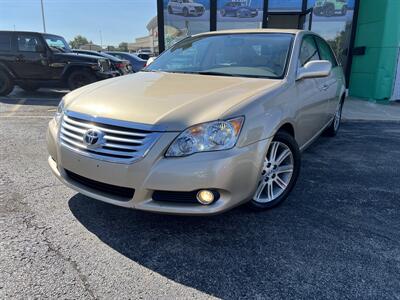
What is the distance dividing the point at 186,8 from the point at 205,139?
349 inches

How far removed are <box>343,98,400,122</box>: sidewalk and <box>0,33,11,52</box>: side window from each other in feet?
29.0

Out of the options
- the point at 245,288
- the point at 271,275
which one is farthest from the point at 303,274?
the point at 245,288

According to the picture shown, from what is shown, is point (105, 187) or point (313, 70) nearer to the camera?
point (105, 187)

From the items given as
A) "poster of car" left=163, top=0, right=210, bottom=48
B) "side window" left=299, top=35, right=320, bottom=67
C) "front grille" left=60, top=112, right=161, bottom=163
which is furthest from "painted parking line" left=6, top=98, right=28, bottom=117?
"side window" left=299, top=35, right=320, bottom=67

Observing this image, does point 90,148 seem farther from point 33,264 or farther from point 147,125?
point 33,264

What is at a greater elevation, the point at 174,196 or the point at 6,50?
the point at 6,50

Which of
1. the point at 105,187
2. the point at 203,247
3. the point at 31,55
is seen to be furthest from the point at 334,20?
the point at 105,187

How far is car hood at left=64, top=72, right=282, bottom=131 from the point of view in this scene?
2.46 metres

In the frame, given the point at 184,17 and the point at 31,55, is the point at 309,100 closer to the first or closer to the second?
the point at 184,17

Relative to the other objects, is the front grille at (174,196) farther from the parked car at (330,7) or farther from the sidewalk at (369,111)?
the parked car at (330,7)

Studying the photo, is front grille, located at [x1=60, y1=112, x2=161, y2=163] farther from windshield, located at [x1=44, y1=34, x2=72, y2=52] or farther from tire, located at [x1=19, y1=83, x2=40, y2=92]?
tire, located at [x1=19, y1=83, x2=40, y2=92]

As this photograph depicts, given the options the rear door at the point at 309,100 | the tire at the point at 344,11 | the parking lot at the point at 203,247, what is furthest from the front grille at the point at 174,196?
the tire at the point at 344,11

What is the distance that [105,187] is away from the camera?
2.63m

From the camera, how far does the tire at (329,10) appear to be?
10266 mm
